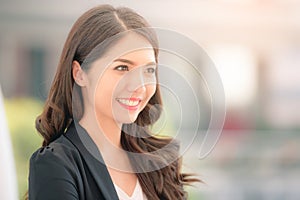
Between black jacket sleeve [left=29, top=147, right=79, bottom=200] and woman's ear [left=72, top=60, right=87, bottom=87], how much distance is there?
0.13 meters

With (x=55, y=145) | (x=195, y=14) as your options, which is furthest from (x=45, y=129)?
(x=195, y=14)

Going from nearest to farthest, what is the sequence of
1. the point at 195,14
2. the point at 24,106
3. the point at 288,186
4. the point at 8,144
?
the point at 8,144
the point at 24,106
the point at 195,14
the point at 288,186

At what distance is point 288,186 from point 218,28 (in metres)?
0.59

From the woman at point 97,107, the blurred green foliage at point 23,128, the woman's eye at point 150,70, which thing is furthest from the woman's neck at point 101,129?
the blurred green foliage at point 23,128

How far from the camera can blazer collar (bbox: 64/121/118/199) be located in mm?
813

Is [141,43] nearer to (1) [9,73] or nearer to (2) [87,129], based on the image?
(2) [87,129]

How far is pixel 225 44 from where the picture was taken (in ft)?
5.08

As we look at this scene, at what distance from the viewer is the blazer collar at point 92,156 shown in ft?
2.67

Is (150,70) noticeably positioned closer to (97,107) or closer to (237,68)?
(97,107)

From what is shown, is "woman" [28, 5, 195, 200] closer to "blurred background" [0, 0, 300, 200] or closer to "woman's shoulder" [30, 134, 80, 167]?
"woman's shoulder" [30, 134, 80, 167]

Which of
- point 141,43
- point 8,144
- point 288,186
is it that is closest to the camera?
point 141,43

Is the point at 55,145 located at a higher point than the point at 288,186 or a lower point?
higher

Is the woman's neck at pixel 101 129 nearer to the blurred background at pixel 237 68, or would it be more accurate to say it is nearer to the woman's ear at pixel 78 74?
the woman's ear at pixel 78 74

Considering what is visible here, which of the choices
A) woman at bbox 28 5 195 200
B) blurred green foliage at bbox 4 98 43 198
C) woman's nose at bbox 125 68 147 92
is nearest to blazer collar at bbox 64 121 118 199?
woman at bbox 28 5 195 200
